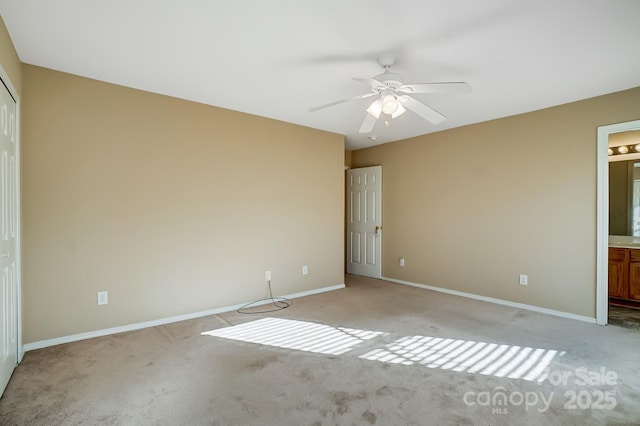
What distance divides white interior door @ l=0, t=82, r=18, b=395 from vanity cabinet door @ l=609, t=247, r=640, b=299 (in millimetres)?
6294

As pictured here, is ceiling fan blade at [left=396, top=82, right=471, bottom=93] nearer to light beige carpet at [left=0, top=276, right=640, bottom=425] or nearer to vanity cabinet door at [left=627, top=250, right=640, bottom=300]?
light beige carpet at [left=0, top=276, right=640, bottom=425]

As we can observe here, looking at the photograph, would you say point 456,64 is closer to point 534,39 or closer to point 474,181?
point 534,39

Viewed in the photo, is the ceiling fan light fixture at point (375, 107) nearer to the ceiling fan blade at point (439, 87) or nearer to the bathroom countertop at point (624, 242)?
the ceiling fan blade at point (439, 87)

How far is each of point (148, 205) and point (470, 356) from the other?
3344mm

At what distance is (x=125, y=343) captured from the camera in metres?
2.88

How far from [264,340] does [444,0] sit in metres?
2.93

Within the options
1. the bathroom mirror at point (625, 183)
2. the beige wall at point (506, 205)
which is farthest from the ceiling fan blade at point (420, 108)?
the bathroom mirror at point (625, 183)

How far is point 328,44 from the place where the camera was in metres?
2.39

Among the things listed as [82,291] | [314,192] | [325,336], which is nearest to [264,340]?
[325,336]

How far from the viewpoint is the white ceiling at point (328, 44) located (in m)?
1.99

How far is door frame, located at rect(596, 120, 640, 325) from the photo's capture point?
3400 millimetres

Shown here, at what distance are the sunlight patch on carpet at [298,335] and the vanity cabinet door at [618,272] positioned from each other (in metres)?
3.46

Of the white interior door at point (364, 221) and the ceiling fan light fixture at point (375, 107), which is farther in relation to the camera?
the white interior door at point (364, 221)

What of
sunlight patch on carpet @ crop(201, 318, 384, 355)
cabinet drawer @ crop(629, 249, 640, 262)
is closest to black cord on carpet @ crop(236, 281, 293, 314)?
sunlight patch on carpet @ crop(201, 318, 384, 355)
